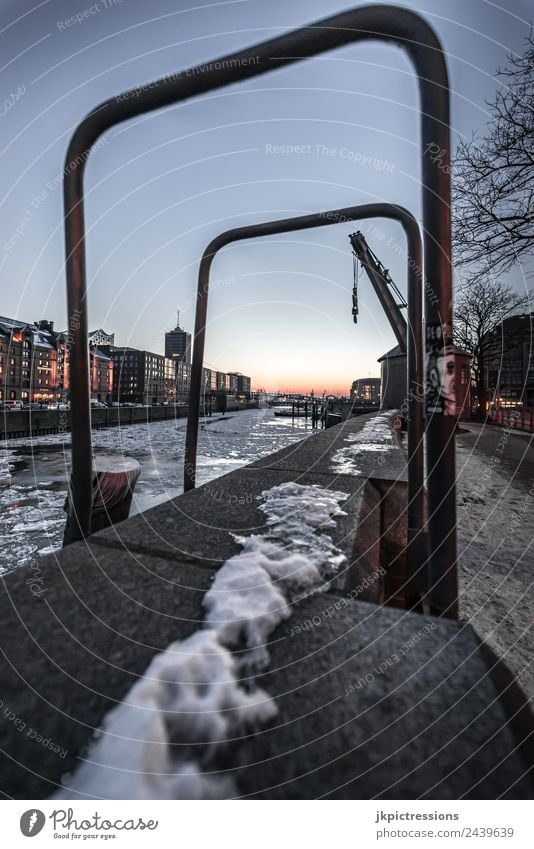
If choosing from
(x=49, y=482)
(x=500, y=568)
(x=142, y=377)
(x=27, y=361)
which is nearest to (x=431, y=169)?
(x=500, y=568)

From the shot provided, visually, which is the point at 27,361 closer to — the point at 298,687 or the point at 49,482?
the point at 49,482

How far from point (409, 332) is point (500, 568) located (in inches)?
106

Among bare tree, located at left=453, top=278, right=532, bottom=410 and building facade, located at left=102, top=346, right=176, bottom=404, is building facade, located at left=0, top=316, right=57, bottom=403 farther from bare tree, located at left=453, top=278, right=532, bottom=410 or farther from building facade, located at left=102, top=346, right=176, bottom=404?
bare tree, located at left=453, top=278, right=532, bottom=410

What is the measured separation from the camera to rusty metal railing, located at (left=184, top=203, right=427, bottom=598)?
2402mm

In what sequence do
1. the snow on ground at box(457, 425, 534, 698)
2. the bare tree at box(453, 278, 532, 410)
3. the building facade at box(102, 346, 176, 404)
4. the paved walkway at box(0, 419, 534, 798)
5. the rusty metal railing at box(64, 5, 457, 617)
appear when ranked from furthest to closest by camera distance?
the building facade at box(102, 346, 176, 404)
the bare tree at box(453, 278, 532, 410)
the snow on ground at box(457, 425, 534, 698)
the rusty metal railing at box(64, 5, 457, 617)
the paved walkway at box(0, 419, 534, 798)

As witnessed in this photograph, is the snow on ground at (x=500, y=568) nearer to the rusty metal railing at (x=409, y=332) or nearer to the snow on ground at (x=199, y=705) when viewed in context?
the rusty metal railing at (x=409, y=332)

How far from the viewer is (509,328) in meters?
24.2

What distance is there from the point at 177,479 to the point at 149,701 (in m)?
15.0

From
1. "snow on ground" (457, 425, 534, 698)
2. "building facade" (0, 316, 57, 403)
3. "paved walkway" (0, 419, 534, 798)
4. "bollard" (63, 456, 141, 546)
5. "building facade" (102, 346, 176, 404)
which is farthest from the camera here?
"building facade" (102, 346, 176, 404)

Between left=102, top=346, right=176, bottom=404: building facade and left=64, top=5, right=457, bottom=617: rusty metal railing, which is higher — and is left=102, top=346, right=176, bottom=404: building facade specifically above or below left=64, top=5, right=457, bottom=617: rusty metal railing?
above

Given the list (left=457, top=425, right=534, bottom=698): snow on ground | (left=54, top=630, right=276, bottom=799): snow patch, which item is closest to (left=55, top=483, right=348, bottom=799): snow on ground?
(left=54, top=630, right=276, bottom=799): snow patch

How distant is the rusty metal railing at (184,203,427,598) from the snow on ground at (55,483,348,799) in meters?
1.35
